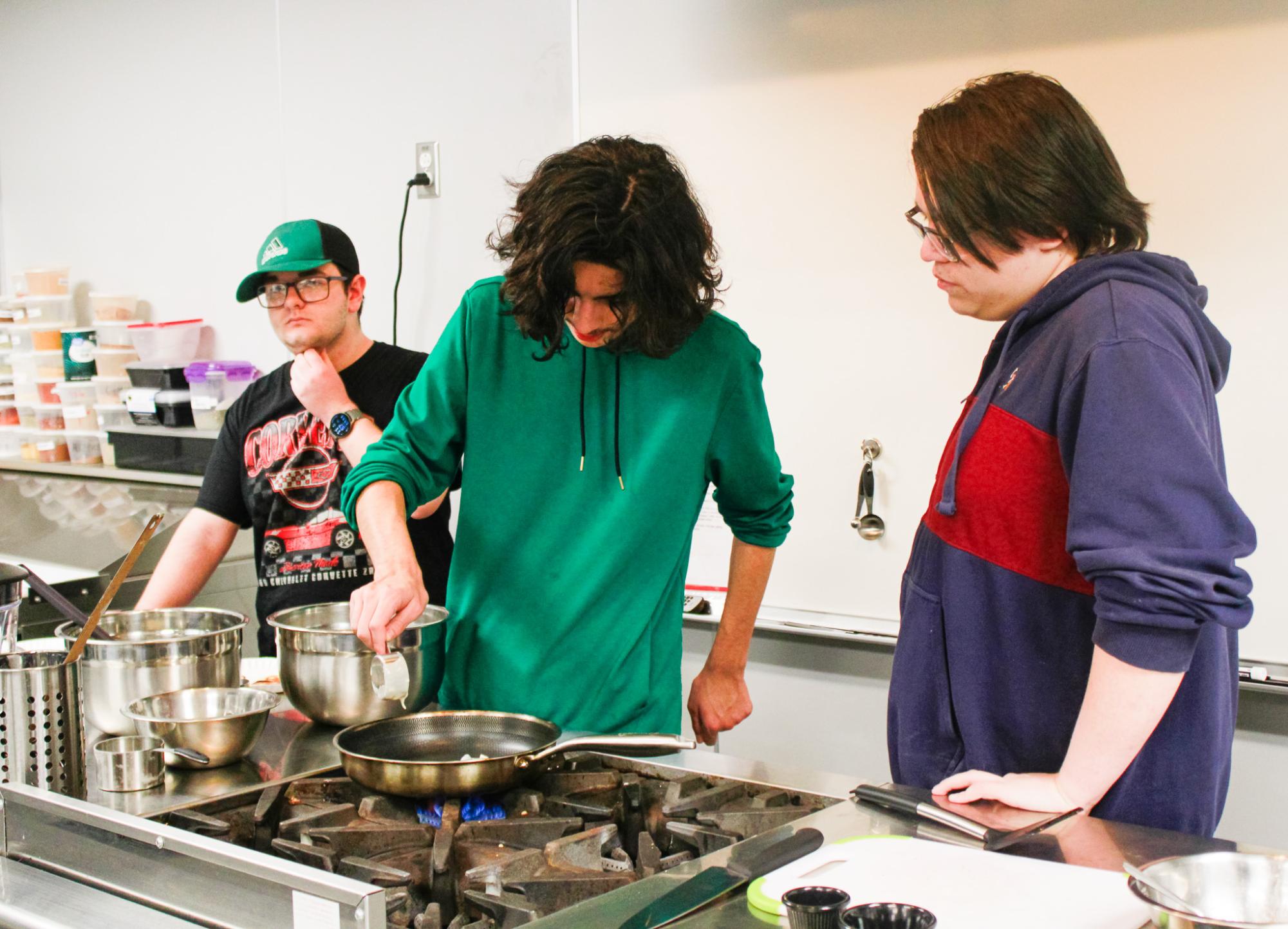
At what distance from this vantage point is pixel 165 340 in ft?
11.4

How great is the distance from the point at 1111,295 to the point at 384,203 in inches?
94.7

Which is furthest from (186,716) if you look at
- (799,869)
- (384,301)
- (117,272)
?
(117,272)

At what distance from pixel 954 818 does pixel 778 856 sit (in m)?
0.17

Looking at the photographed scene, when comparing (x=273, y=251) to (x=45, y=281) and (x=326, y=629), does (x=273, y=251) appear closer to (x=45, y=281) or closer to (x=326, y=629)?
(x=326, y=629)

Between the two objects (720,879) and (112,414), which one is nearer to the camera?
(720,879)

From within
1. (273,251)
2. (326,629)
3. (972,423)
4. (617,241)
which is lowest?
(326,629)

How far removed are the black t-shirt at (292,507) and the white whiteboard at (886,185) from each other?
784 millimetres

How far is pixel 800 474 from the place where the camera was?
242cm

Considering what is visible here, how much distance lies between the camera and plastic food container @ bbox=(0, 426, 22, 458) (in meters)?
3.90

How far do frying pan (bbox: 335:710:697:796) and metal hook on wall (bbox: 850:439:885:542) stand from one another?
3.68ft

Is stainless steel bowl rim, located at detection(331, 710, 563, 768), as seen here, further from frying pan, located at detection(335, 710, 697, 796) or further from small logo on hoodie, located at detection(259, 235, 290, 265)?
small logo on hoodie, located at detection(259, 235, 290, 265)

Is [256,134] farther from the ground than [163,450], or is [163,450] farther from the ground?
[256,134]

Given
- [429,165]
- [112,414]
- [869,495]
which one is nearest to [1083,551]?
[869,495]

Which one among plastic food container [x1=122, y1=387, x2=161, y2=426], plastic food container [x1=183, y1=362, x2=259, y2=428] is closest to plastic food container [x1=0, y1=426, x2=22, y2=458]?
plastic food container [x1=122, y1=387, x2=161, y2=426]
